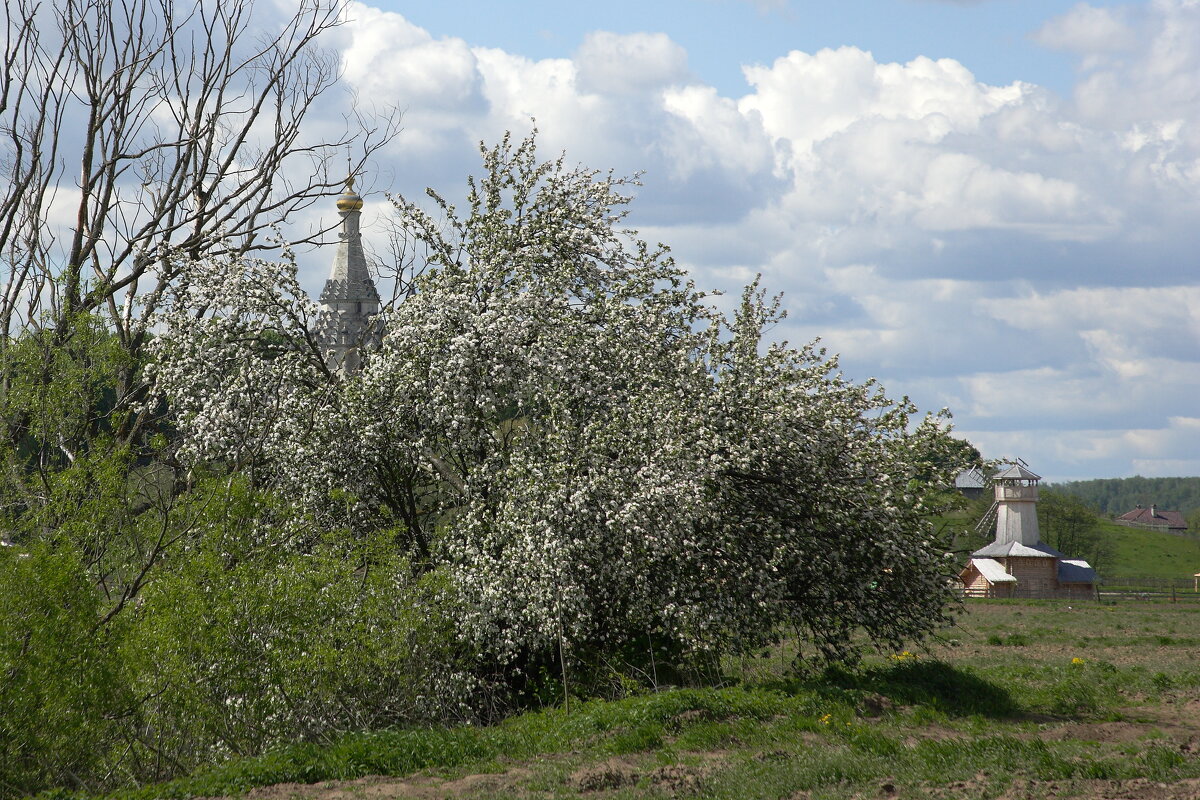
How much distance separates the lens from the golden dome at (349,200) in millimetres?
29328

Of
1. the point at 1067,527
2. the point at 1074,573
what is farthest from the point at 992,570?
the point at 1067,527

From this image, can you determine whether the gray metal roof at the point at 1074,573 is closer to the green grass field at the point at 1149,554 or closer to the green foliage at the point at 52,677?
the green grass field at the point at 1149,554

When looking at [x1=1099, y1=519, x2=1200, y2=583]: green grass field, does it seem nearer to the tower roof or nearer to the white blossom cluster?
the tower roof

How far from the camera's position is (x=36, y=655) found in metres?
11.8

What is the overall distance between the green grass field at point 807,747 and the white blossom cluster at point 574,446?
4.40 ft

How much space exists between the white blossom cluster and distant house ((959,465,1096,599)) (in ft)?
138

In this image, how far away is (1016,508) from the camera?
63.3 m

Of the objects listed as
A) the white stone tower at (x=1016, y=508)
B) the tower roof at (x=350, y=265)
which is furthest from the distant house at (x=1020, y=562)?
the tower roof at (x=350, y=265)

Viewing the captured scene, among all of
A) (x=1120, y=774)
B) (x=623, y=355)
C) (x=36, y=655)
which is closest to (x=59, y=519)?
(x=36, y=655)

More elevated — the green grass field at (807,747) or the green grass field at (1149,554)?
the green grass field at (807,747)

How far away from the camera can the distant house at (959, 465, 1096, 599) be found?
5719 cm

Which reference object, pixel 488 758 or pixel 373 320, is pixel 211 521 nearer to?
pixel 488 758

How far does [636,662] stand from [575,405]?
13.1ft

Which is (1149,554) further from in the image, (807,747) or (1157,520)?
(807,747)
